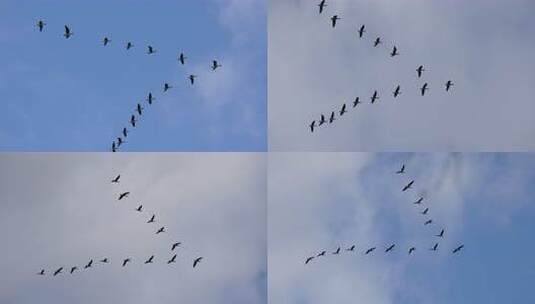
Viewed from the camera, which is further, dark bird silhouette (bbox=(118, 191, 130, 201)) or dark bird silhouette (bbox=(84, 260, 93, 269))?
dark bird silhouette (bbox=(84, 260, 93, 269))

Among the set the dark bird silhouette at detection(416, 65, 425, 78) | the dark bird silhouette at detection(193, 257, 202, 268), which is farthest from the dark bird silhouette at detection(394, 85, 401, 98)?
the dark bird silhouette at detection(193, 257, 202, 268)

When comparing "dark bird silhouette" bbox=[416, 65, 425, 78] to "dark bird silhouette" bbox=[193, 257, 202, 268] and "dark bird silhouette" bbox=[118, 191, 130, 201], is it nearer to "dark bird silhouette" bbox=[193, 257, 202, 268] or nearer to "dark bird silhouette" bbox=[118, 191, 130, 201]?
"dark bird silhouette" bbox=[193, 257, 202, 268]

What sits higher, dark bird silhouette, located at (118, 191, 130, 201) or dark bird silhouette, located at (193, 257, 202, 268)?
dark bird silhouette, located at (118, 191, 130, 201)

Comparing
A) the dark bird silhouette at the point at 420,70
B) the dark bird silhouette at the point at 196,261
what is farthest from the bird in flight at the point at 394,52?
the dark bird silhouette at the point at 196,261

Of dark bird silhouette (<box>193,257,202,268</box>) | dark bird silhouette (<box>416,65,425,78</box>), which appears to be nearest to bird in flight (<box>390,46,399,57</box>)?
dark bird silhouette (<box>416,65,425,78</box>)

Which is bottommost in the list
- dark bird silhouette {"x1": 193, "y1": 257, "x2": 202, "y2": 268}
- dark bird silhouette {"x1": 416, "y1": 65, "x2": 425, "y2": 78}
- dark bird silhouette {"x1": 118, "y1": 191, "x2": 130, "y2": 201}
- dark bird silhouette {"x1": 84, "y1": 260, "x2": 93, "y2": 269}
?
dark bird silhouette {"x1": 193, "y1": 257, "x2": 202, "y2": 268}

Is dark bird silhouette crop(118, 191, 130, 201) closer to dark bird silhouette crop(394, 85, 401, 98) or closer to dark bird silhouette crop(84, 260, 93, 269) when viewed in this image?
dark bird silhouette crop(84, 260, 93, 269)

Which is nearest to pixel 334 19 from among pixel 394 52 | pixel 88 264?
Result: pixel 394 52

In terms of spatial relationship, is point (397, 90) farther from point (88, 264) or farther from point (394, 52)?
point (88, 264)

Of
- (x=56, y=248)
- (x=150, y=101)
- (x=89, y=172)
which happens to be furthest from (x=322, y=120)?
(x=56, y=248)

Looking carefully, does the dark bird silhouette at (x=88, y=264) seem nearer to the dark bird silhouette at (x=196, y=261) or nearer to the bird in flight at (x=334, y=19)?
the dark bird silhouette at (x=196, y=261)

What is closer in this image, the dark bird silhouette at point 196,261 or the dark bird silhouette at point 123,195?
the dark bird silhouette at point 123,195
